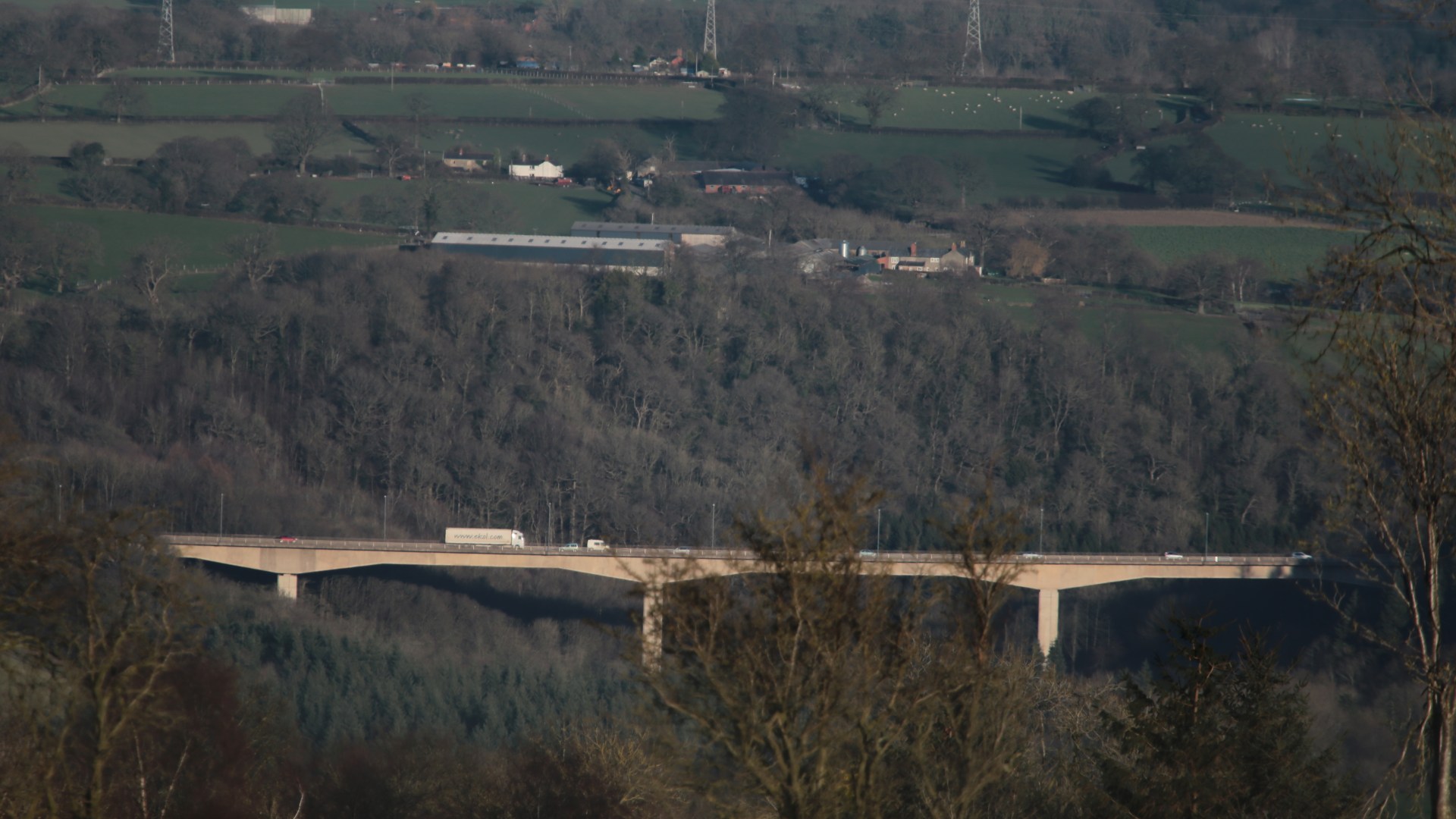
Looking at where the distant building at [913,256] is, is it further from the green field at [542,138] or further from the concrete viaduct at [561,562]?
the concrete viaduct at [561,562]

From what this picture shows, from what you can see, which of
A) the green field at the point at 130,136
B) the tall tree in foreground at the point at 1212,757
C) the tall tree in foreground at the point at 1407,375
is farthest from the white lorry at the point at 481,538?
the green field at the point at 130,136

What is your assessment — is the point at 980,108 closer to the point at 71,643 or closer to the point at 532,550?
the point at 532,550

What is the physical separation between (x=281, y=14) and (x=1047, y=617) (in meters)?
113

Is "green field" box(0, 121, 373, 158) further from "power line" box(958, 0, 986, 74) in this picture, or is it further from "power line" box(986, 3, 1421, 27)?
"power line" box(986, 3, 1421, 27)

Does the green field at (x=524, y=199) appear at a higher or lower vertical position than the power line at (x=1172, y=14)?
lower

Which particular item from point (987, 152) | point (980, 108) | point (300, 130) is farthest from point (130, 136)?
point (980, 108)

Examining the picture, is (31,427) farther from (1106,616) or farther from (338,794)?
(338,794)

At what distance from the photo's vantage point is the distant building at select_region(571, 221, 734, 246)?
90.5m

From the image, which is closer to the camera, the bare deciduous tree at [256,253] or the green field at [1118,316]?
the green field at [1118,316]

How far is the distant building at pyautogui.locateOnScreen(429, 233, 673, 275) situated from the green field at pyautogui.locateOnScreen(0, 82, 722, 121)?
27.0 m

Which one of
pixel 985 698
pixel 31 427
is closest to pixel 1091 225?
pixel 31 427

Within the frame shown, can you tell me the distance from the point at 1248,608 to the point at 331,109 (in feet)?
235

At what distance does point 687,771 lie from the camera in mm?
13391

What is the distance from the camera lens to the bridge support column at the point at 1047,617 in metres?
52.9
